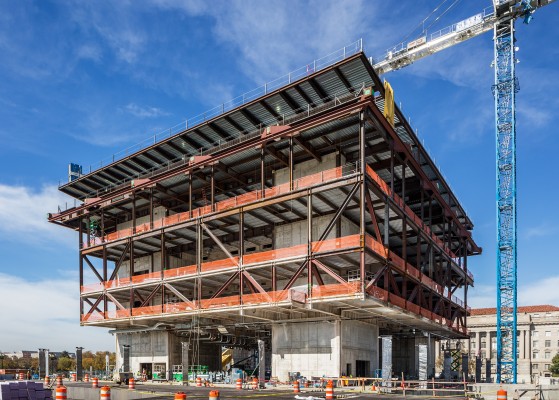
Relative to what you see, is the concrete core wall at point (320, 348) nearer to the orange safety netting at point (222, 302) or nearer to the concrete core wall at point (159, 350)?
the orange safety netting at point (222, 302)

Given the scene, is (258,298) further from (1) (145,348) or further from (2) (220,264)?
(1) (145,348)

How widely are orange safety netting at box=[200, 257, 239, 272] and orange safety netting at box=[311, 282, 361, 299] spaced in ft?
27.5

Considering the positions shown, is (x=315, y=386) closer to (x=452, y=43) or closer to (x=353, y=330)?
(x=353, y=330)

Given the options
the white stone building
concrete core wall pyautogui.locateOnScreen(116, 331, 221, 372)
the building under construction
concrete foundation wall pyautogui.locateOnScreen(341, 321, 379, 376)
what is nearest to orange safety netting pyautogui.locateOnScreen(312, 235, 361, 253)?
the building under construction

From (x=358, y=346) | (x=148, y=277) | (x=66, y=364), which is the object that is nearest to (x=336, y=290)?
(x=358, y=346)

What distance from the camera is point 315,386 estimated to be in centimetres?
3578

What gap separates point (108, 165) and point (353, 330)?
1291 inches

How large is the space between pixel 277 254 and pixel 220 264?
636 cm

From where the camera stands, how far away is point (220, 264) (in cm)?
4391

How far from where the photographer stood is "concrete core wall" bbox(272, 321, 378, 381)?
40281mm

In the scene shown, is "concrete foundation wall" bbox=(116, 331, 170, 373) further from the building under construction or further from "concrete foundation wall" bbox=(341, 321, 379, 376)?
"concrete foundation wall" bbox=(341, 321, 379, 376)

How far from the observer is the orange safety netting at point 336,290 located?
35.3m

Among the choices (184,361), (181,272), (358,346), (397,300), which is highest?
(181,272)

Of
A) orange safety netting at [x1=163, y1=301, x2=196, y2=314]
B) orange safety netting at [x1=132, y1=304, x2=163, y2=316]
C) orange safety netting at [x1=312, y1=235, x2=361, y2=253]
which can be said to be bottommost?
orange safety netting at [x1=132, y1=304, x2=163, y2=316]
